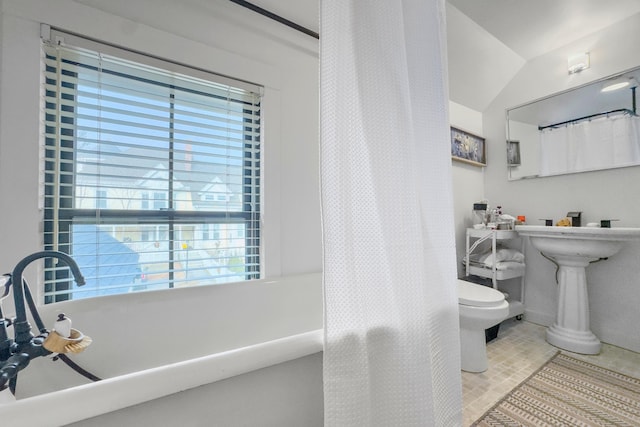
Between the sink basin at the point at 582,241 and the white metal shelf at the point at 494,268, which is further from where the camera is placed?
the white metal shelf at the point at 494,268

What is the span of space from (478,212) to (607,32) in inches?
62.2

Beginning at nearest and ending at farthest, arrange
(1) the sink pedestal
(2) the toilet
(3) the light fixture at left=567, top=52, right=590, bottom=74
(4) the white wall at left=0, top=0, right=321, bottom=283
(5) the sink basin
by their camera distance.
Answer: (4) the white wall at left=0, top=0, right=321, bottom=283, (2) the toilet, (5) the sink basin, (1) the sink pedestal, (3) the light fixture at left=567, top=52, right=590, bottom=74

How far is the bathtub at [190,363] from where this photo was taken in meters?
0.55

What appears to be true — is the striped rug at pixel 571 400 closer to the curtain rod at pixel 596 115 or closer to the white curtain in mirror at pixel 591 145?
the white curtain in mirror at pixel 591 145

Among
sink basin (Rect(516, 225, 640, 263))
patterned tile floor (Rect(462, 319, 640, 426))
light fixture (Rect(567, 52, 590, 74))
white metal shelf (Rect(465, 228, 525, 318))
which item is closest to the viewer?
patterned tile floor (Rect(462, 319, 640, 426))

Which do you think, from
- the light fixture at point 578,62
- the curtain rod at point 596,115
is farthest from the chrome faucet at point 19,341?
the light fixture at point 578,62

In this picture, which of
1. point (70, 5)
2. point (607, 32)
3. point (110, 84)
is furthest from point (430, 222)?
point (607, 32)

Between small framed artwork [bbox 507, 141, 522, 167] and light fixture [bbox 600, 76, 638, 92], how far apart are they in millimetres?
639

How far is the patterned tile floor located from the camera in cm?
138

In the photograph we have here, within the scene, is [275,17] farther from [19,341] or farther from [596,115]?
[596,115]

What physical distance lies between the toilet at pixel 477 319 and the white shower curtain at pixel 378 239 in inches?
30.2

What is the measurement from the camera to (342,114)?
2.49 feet

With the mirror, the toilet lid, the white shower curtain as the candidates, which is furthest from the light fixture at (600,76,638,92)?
the white shower curtain

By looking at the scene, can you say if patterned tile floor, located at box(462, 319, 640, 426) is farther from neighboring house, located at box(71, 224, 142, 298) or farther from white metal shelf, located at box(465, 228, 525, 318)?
neighboring house, located at box(71, 224, 142, 298)
